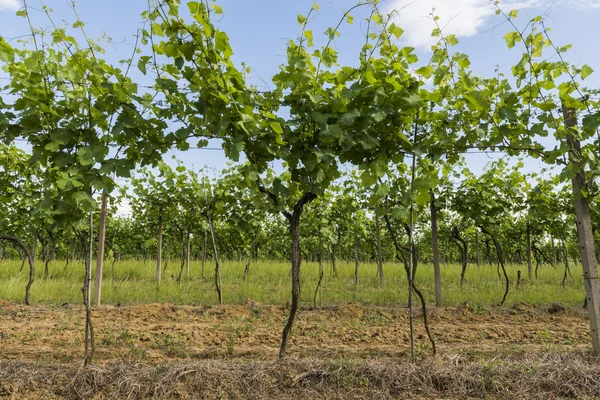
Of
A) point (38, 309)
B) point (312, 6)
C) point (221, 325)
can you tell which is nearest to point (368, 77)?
point (312, 6)

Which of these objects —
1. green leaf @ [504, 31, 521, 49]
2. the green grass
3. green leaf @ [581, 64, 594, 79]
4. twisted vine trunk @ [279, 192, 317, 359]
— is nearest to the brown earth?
twisted vine trunk @ [279, 192, 317, 359]

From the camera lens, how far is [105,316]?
641 centimetres

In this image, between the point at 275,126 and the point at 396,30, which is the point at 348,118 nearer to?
the point at 275,126

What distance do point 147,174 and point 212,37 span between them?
22.1 ft

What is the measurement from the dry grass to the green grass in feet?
14.7

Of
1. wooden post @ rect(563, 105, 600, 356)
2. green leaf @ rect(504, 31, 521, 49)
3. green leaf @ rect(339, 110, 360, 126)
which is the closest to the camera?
green leaf @ rect(339, 110, 360, 126)

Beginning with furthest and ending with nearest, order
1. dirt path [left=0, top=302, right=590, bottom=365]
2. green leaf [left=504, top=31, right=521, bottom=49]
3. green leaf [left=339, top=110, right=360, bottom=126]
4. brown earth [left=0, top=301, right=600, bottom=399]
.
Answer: dirt path [left=0, top=302, right=590, bottom=365], green leaf [left=504, top=31, right=521, bottom=49], brown earth [left=0, top=301, right=600, bottom=399], green leaf [left=339, top=110, right=360, bottom=126]

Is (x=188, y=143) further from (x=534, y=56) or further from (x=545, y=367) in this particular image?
(x=545, y=367)

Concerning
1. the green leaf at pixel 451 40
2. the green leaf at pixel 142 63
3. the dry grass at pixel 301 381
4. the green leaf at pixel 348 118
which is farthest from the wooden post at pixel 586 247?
the green leaf at pixel 142 63

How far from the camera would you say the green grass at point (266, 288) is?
336 inches

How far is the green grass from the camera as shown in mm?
8539

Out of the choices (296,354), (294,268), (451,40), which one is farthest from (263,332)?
(451,40)

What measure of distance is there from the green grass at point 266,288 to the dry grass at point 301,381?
4.48 m

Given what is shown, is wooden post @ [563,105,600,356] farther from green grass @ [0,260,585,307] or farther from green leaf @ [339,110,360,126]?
green grass @ [0,260,585,307]
